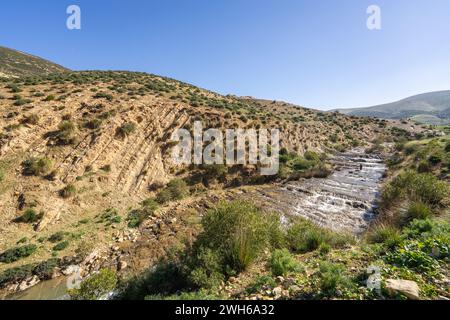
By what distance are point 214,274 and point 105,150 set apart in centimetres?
1792

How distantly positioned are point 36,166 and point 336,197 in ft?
74.4

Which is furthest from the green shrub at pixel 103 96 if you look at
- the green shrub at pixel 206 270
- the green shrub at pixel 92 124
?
the green shrub at pixel 206 270

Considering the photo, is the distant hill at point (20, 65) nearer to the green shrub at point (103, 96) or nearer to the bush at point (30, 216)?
the green shrub at point (103, 96)

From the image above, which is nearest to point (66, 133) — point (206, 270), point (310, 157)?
point (206, 270)

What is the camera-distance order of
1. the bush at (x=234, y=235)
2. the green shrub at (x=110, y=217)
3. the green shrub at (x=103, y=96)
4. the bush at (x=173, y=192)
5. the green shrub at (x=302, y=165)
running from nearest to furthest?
the bush at (x=234, y=235), the green shrub at (x=110, y=217), the bush at (x=173, y=192), the green shrub at (x=302, y=165), the green shrub at (x=103, y=96)

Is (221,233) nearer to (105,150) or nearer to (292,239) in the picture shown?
(292,239)

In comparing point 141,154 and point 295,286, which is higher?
point 141,154

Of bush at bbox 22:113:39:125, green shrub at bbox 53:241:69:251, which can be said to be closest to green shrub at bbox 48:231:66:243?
green shrub at bbox 53:241:69:251

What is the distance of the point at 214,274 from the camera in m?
5.86

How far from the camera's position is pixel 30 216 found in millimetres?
13320

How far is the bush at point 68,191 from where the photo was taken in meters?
15.5

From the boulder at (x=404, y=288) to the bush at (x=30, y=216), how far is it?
17323 mm

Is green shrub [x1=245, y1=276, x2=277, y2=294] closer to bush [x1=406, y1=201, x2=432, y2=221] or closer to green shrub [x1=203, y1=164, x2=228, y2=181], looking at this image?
bush [x1=406, y1=201, x2=432, y2=221]
